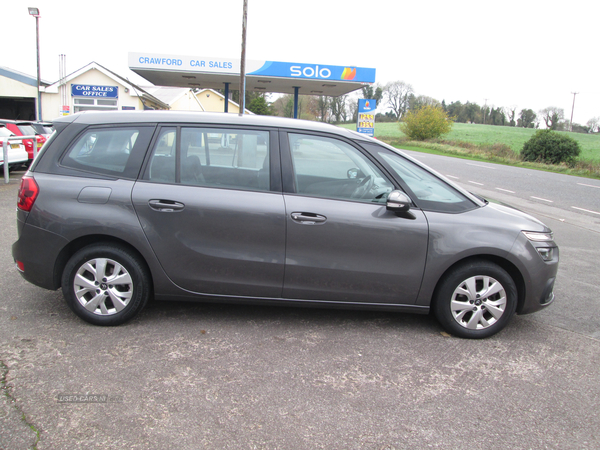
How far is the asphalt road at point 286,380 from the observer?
8.44 feet

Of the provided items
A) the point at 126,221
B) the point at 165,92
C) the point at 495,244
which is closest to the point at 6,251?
the point at 126,221

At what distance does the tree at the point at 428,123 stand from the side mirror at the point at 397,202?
56.4m

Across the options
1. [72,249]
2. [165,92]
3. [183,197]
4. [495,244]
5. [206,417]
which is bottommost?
[206,417]

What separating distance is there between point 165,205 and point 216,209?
1.33 feet

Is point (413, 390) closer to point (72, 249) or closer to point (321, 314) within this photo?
point (321, 314)

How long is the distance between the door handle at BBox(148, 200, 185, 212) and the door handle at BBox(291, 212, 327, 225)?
899 millimetres

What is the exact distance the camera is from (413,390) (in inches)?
121

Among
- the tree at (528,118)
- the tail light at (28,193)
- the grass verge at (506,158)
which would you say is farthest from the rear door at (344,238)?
the tree at (528,118)

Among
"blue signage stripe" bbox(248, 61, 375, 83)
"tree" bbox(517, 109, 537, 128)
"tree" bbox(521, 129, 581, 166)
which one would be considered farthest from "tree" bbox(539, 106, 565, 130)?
"blue signage stripe" bbox(248, 61, 375, 83)

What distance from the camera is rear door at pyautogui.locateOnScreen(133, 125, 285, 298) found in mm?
3709

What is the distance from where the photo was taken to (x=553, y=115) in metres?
90.9

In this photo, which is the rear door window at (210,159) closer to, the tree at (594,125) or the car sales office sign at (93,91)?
the car sales office sign at (93,91)

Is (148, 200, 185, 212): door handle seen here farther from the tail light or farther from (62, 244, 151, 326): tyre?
the tail light

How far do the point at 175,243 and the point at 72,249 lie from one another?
88 cm
